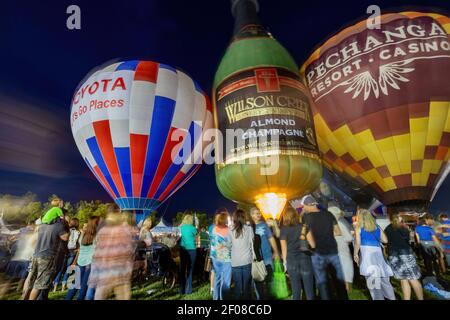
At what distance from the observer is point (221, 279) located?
4379 mm

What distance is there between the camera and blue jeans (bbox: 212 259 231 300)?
432 cm

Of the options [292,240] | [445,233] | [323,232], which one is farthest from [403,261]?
[445,233]

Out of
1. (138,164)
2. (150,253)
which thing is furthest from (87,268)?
(138,164)

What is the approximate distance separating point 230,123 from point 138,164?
4.49 metres

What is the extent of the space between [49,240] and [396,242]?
5501 mm

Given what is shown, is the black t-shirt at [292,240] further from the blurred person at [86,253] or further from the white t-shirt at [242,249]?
the blurred person at [86,253]

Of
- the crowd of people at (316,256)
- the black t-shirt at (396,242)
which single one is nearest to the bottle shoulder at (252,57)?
the crowd of people at (316,256)

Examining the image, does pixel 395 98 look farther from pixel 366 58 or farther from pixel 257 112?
pixel 257 112

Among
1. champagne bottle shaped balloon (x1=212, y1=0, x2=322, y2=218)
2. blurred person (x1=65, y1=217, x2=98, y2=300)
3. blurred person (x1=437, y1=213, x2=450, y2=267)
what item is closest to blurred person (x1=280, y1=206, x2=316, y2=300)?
champagne bottle shaped balloon (x1=212, y1=0, x2=322, y2=218)

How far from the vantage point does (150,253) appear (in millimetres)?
7648

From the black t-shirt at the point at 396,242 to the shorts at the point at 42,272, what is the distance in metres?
5.36

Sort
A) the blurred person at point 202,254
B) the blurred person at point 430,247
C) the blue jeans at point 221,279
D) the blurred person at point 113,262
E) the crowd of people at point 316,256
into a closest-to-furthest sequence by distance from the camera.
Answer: the blurred person at point 113,262
the crowd of people at point 316,256
the blue jeans at point 221,279
the blurred person at point 430,247
the blurred person at point 202,254

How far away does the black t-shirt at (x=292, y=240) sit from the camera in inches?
157
